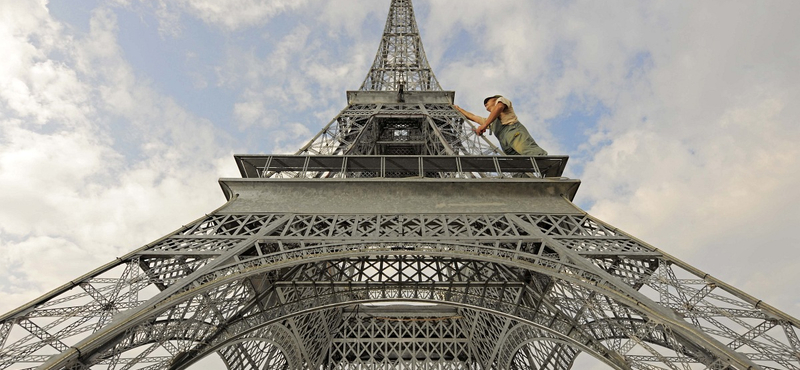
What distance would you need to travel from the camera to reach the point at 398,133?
27438 mm

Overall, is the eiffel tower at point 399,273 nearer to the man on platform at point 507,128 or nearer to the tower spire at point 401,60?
the man on platform at point 507,128

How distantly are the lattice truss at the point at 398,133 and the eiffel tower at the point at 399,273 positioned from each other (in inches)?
6.6

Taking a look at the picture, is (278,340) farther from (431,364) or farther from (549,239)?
(549,239)

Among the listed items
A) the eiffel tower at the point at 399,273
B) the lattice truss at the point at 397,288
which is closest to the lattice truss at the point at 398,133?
the eiffel tower at the point at 399,273

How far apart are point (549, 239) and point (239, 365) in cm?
1519

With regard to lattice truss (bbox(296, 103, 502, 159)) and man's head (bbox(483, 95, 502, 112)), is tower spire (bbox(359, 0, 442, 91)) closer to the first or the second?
lattice truss (bbox(296, 103, 502, 159))

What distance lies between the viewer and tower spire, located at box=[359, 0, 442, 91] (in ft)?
88.0

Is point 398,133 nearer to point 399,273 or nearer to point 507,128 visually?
point 507,128

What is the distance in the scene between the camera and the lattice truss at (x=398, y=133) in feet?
57.6

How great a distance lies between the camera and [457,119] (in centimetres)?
2108

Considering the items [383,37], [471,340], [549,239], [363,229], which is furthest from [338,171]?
[383,37]

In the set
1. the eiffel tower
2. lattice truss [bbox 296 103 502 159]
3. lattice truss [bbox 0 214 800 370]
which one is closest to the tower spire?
lattice truss [bbox 296 103 502 159]

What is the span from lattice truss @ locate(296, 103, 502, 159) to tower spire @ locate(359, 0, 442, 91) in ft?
7.01

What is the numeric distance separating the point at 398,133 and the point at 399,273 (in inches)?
616
